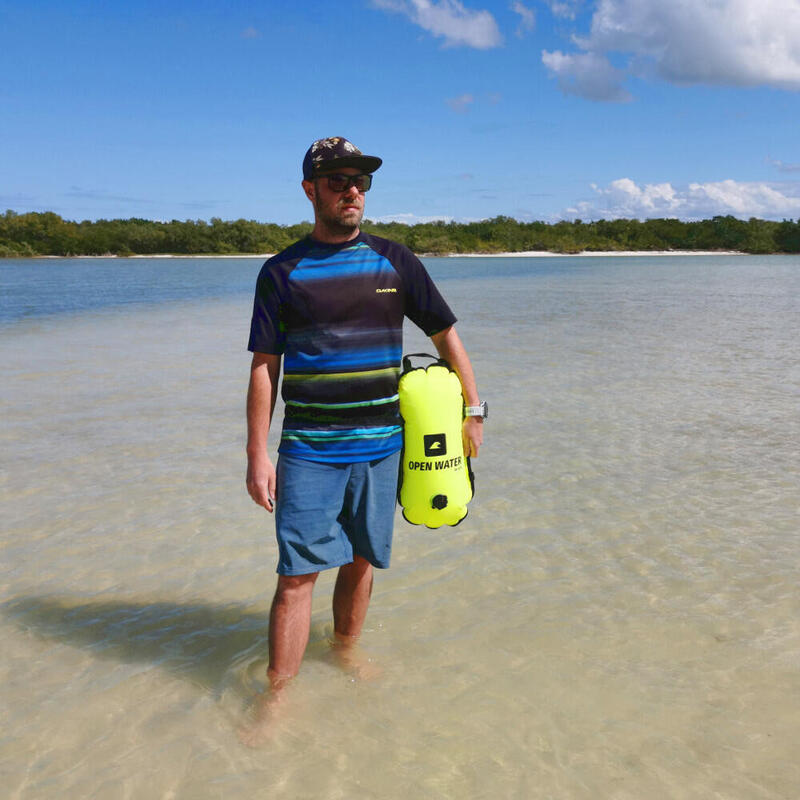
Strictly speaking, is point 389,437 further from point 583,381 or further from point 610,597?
point 583,381

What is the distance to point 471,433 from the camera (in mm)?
3240

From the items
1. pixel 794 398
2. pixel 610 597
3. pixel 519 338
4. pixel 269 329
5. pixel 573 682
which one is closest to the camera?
pixel 269 329

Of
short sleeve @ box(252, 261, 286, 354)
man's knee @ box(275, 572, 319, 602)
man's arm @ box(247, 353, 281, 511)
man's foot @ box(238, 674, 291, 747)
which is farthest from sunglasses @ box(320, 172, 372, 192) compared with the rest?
man's foot @ box(238, 674, 291, 747)

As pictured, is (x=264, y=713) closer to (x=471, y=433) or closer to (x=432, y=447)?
(x=432, y=447)

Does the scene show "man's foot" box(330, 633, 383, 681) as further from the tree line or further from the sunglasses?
the tree line

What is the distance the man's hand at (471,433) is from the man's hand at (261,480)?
0.82 m

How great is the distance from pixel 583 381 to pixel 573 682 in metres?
7.38

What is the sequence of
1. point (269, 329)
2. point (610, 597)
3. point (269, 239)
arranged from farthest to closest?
point (269, 239)
point (610, 597)
point (269, 329)

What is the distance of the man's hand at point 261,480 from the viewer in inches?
115

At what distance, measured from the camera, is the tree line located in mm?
123500

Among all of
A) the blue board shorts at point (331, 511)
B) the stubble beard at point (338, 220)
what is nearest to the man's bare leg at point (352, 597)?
the blue board shorts at point (331, 511)

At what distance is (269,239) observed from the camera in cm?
12950

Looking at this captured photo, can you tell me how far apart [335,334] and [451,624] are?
5.75ft

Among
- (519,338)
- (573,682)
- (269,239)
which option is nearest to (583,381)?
(519,338)
